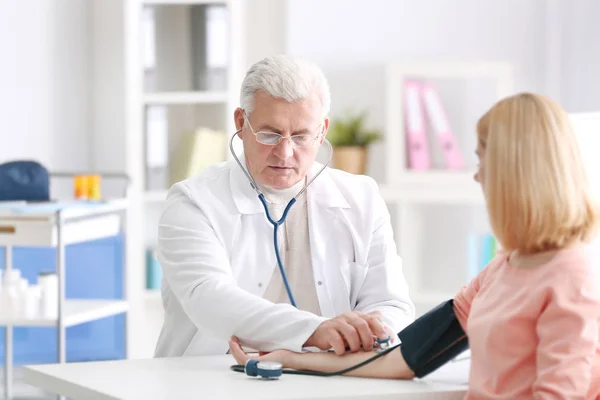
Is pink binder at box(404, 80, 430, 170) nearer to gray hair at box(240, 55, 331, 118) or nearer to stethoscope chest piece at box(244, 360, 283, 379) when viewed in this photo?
gray hair at box(240, 55, 331, 118)

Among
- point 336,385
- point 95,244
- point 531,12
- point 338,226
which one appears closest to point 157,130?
point 95,244

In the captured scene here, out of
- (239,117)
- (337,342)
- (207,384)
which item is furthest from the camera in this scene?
(239,117)

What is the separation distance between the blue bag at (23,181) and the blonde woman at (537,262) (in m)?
2.53

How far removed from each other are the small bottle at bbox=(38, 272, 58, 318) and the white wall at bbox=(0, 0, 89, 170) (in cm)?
110

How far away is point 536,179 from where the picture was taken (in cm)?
143

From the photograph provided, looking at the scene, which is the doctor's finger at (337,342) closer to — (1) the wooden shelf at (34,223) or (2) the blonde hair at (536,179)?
(2) the blonde hair at (536,179)

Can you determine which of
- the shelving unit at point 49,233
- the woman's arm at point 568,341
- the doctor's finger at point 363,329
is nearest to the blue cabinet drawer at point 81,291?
the shelving unit at point 49,233

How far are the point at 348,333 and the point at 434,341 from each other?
178mm

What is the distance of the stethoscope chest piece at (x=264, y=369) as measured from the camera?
66.0 inches

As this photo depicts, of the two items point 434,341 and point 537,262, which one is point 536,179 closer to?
point 537,262

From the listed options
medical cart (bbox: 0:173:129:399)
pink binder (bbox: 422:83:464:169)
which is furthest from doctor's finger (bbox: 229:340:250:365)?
pink binder (bbox: 422:83:464:169)

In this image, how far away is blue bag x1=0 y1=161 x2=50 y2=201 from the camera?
374 cm

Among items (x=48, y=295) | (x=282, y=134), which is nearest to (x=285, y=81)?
(x=282, y=134)

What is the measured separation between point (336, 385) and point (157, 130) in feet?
9.74
